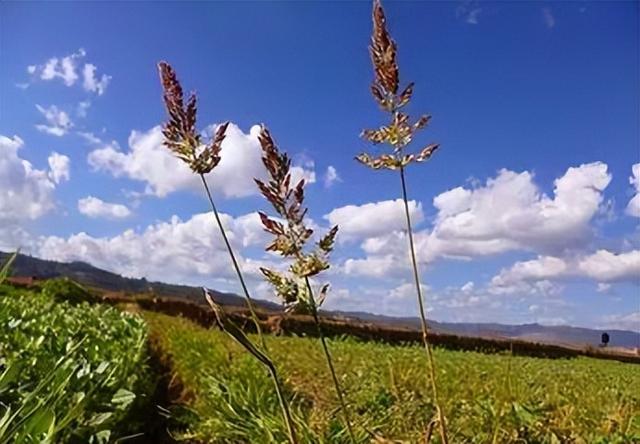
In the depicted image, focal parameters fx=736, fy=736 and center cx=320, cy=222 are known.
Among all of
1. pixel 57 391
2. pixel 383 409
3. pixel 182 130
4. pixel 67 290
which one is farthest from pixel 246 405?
pixel 67 290

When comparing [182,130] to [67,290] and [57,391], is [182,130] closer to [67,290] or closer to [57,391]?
[57,391]

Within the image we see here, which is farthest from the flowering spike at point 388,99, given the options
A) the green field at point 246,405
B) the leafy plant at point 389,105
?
the green field at point 246,405

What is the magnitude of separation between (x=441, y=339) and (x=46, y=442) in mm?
26644

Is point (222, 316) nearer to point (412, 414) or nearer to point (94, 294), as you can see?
point (412, 414)

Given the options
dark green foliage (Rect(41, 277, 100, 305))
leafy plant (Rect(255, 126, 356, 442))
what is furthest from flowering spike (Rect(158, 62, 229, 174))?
dark green foliage (Rect(41, 277, 100, 305))

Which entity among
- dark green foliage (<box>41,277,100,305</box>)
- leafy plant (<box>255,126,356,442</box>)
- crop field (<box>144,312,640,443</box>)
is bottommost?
crop field (<box>144,312,640,443</box>)

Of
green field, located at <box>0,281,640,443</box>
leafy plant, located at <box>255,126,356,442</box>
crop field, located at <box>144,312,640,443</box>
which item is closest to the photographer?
leafy plant, located at <box>255,126,356,442</box>

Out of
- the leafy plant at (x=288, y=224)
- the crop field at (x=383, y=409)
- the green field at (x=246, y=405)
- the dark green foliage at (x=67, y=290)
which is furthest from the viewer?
the dark green foliage at (x=67, y=290)

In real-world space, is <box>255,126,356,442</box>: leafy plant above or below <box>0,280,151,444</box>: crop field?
above

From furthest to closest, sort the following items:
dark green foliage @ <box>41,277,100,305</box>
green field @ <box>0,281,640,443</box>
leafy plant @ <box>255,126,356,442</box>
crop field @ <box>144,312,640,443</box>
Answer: dark green foliage @ <box>41,277,100,305</box> → crop field @ <box>144,312,640,443</box> → green field @ <box>0,281,640,443</box> → leafy plant @ <box>255,126,356,442</box>

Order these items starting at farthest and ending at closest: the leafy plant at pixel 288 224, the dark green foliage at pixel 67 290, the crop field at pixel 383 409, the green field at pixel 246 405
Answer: the dark green foliage at pixel 67 290 → the crop field at pixel 383 409 → the green field at pixel 246 405 → the leafy plant at pixel 288 224

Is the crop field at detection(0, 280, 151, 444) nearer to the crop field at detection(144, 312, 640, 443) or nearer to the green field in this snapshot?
the green field

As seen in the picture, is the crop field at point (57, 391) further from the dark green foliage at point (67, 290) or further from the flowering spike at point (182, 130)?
the dark green foliage at point (67, 290)

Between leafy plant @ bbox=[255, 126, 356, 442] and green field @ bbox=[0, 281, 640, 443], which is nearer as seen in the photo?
leafy plant @ bbox=[255, 126, 356, 442]
